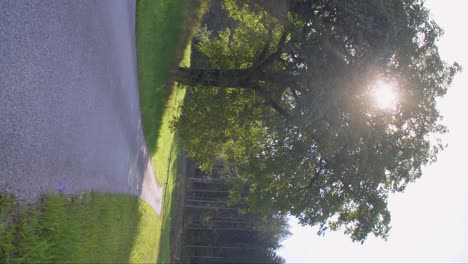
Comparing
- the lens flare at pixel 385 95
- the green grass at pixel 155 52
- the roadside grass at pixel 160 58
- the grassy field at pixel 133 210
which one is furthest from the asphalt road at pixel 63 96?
the lens flare at pixel 385 95

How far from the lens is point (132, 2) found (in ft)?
55.1

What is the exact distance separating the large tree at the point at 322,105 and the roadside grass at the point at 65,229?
6.68 m

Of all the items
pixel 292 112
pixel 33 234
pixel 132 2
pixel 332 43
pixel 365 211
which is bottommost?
pixel 33 234

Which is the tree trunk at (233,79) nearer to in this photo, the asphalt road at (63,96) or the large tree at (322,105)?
the large tree at (322,105)

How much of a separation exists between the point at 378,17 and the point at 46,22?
11149 mm

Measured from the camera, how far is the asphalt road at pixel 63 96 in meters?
6.97

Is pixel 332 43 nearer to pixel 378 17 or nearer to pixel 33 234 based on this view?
pixel 378 17

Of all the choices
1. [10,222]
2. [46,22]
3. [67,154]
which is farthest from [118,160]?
[10,222]

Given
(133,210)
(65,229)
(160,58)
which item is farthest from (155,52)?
(65,229)

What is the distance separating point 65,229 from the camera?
8516mm

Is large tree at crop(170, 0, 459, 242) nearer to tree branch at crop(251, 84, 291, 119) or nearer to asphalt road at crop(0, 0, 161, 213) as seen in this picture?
tree branch at crop(251, 84, 291, 119)

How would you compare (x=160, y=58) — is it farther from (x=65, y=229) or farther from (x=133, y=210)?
(x=65, y=229)

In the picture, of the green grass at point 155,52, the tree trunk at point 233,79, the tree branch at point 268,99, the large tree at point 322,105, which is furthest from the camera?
the tree trunk at point 233,79

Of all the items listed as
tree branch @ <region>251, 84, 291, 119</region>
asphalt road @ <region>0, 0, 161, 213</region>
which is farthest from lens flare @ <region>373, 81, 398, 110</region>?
asphalt road @ <region>0, 0, 161, 213</region>
